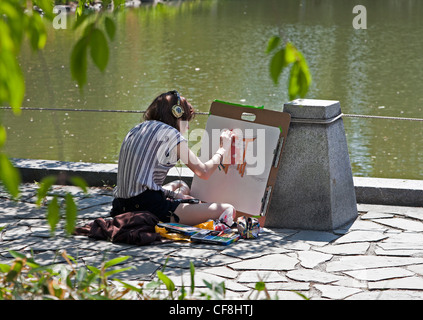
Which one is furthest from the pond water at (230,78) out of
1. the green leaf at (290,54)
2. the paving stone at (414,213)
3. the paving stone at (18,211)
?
the paving stone at (414,213)

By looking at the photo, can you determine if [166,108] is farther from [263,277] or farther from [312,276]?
[312,276]

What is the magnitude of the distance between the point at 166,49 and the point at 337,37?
616cm

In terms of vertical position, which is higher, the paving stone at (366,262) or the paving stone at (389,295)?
the paving stone at (366,262)

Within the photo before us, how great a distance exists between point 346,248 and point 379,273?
58 cm

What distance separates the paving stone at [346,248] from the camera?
17.9 ft

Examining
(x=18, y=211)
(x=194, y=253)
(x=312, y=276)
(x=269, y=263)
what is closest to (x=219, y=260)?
(x=194, y=253)

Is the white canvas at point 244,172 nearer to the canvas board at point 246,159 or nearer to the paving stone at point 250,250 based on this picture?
the canvas board at point 246,159

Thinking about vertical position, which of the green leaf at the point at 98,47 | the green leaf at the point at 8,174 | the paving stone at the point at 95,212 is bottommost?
the paving stone at the point at 95,212

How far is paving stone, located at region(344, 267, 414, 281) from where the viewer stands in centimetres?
490

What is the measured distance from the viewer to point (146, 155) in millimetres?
5926

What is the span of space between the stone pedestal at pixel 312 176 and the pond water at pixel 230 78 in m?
1.50
